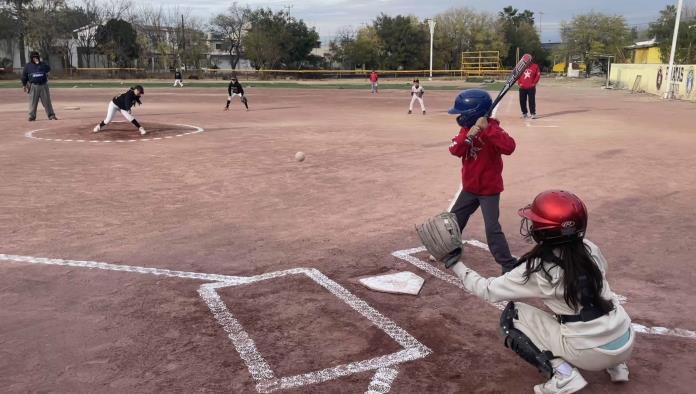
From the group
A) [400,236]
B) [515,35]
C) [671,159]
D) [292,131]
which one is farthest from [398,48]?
[400,236]

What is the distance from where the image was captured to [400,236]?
6.99 metres

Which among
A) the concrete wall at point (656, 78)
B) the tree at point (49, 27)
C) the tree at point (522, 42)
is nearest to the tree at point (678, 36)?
the concrete wall at point (656, 78)

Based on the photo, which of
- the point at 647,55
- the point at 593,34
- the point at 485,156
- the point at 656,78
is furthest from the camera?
the point at 593,34

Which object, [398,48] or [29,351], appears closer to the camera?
[29,351]

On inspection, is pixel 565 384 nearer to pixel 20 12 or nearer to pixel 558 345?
pixel 558 345

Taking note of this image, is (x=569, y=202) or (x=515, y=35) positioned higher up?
(x=515, y=35)

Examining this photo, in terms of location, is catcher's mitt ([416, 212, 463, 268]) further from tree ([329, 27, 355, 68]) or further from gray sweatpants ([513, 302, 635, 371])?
tree ([329, 27, 355, 68])

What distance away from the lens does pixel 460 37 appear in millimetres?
82688

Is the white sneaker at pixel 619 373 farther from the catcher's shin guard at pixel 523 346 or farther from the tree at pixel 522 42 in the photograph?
the tree at pixel 522 42

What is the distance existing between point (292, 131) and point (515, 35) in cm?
8873

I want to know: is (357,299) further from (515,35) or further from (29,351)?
(515,35)

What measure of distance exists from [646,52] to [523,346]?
264ft

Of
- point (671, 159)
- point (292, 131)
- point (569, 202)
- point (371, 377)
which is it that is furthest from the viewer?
point (292, 131)

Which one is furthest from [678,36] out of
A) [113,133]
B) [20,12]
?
[20,12]
